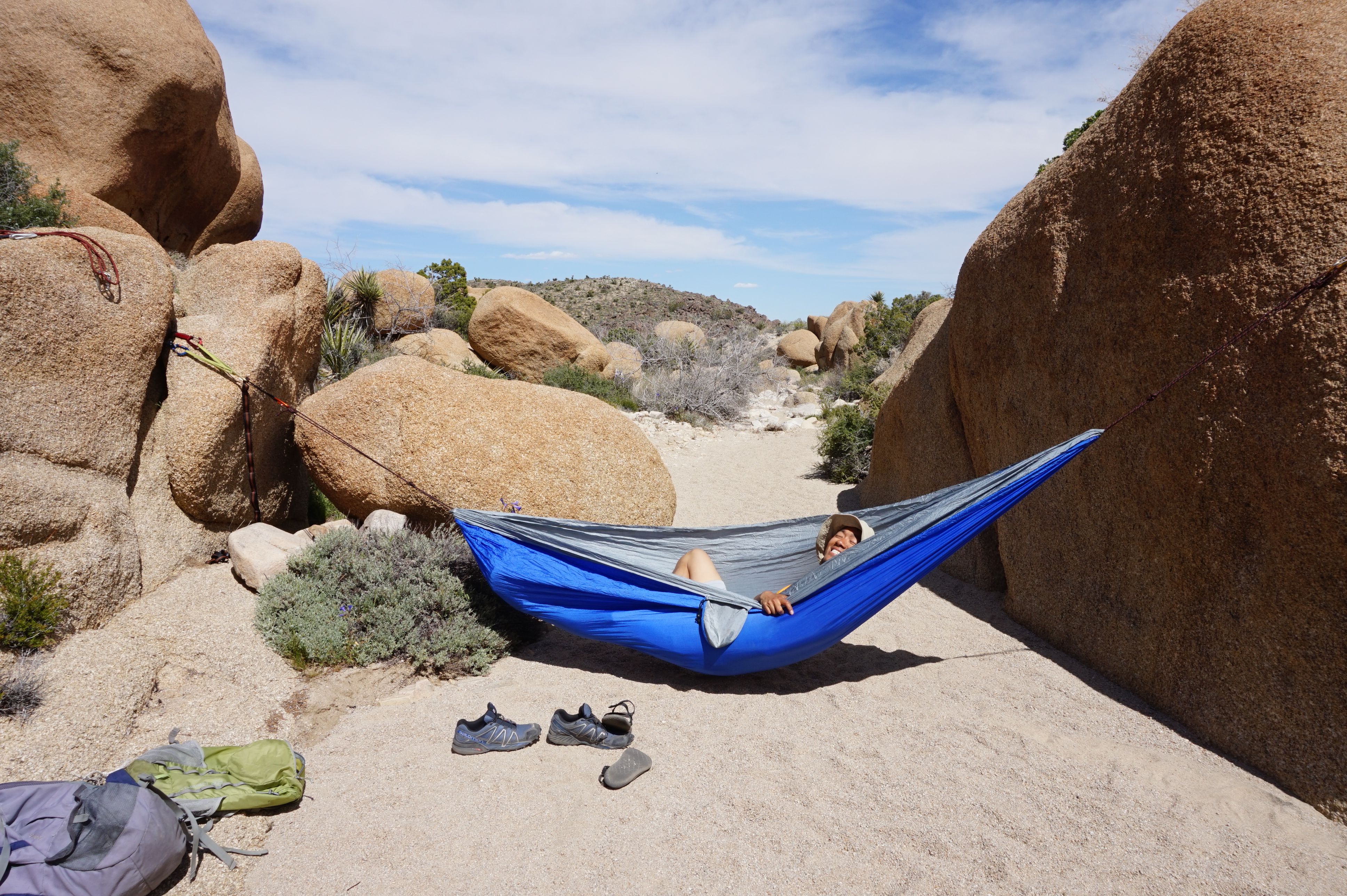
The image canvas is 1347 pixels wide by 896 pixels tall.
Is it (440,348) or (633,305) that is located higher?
(633,305)

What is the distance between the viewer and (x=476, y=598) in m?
4.02

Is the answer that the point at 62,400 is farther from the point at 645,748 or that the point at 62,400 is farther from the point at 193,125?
the point at 193,125

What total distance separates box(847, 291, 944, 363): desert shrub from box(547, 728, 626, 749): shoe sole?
11311 mm

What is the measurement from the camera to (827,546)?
12.8ft

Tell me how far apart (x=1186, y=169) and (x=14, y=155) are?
930 cm

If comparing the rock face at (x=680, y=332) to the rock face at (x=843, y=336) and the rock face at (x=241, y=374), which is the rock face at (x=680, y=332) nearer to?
the rock face at (x=843, y=336)

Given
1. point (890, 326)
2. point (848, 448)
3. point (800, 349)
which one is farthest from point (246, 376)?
point (800, 349)

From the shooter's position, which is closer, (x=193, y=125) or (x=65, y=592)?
(x=65, y=592)

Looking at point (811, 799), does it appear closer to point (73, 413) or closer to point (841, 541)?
point (841, 541)

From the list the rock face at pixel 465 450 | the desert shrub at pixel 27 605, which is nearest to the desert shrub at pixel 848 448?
the rock face at pixel 465 450

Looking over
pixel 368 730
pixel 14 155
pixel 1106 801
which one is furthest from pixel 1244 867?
pixel 14 155

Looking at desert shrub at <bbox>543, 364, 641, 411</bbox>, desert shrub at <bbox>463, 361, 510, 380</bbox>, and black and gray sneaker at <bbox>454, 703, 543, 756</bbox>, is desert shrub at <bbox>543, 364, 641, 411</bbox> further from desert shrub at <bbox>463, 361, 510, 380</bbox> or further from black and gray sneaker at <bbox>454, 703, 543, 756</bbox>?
black and gray sneaker at <bbox>454, 703, 543, 756</bbox>

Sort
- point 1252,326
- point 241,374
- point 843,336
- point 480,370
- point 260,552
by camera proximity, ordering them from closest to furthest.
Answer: point 1252,326 < point 260,552 < point 241,374 < point 480,370 < point 843,336

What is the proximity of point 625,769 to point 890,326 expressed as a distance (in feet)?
44.6
